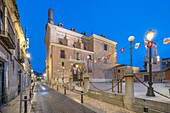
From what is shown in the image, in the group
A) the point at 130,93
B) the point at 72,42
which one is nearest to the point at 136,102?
the point at 130,93

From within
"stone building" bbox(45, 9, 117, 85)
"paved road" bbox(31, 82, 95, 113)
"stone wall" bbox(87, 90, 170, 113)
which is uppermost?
"stone building" bbox(45, 9, 117, 85)

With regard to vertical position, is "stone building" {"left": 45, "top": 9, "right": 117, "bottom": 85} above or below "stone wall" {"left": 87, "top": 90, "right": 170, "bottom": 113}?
above

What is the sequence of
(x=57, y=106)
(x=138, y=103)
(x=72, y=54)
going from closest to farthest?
(x=138, y=103) → (x=57, y=106) → (x=72, y=54)

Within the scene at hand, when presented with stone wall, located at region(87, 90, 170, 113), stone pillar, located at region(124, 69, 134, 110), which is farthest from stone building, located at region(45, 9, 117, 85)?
stone pillar, located at region(124, 69, 134, 110)

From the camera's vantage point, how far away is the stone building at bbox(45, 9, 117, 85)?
3566 centimetres

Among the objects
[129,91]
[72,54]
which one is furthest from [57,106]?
[72,54]

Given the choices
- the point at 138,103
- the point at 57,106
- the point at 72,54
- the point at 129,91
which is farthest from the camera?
the point at 72,54

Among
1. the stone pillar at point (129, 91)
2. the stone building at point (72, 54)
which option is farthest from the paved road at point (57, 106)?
the stone building at point (72, 54)

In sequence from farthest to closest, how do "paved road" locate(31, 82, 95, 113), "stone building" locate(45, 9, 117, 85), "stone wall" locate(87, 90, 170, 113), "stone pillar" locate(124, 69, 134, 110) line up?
"stone building" locate(45, 9, 117, 85) < "paved road" locate(31, 82, 95, 113) < "stone pillar" locate(124, 69, 134, 110) < "stone wall" locate(87, 90, 170, 113)

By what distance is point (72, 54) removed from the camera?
39031 millimetres

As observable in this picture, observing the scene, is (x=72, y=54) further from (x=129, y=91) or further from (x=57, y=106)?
(x=129, y=91)

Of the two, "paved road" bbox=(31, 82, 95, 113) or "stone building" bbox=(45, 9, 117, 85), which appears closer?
"paved road" bbox=(31, 82, 95, 113)

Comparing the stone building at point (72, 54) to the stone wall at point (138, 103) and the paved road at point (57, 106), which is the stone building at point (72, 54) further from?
the stone wall at point (138, 103)

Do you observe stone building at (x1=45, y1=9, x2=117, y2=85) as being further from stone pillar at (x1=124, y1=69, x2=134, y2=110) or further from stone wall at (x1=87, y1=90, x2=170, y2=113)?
stone pillar at (x1=124, y1=69, x2=134, y2=110)
